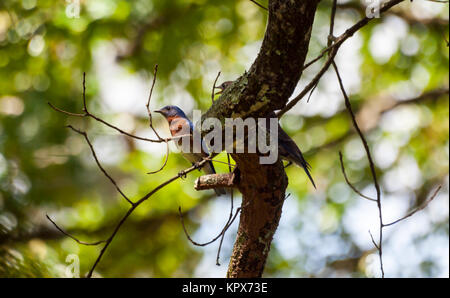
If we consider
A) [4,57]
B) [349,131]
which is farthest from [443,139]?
[4,57]

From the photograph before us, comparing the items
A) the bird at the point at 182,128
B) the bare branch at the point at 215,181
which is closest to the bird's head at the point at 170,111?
the bird at the point at 182,128

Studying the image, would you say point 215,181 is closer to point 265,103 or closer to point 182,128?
point 265,103

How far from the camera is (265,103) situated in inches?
109

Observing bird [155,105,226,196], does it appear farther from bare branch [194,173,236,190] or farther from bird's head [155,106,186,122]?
bare branch [194,173,236,190]

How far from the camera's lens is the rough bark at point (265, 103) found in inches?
97.3

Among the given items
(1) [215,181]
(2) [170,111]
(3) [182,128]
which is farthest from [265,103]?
(2) [170,111]

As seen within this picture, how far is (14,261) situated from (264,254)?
4.87 ft

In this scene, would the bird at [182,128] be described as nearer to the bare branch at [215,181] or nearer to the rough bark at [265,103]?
the bare branch at [215,181]

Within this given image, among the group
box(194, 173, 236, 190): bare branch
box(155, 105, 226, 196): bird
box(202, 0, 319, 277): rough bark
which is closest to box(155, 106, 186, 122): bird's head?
box(155, 105, 226, 196): bird

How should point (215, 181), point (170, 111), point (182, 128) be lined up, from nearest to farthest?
point (215, 181) → point (182, 128) → point (170, 111)

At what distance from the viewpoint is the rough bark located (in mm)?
2473

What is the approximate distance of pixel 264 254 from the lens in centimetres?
331

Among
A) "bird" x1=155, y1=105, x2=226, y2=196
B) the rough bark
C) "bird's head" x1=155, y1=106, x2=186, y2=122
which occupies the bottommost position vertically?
the rough bark
